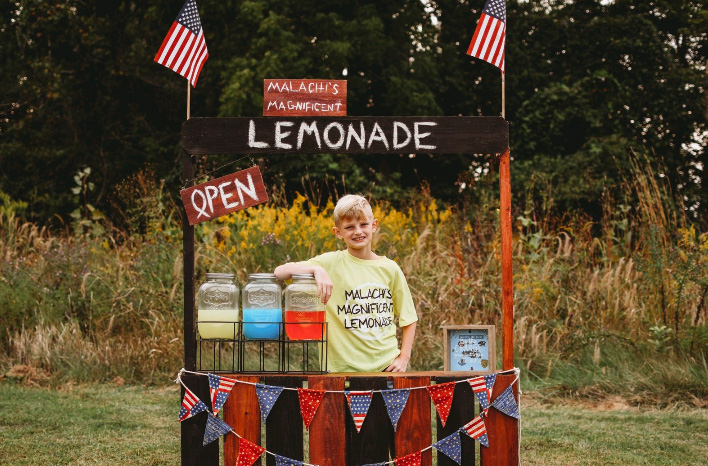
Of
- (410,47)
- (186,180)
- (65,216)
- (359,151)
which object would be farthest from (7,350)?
(410,47)

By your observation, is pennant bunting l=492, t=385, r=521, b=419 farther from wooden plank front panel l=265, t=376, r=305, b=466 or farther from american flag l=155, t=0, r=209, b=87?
american flag l=155, t=0, r=209, b=87

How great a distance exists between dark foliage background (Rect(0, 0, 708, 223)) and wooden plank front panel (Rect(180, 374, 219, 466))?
1284cm

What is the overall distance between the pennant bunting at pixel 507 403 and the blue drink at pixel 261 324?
3.12ft

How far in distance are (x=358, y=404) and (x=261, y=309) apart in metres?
0.55

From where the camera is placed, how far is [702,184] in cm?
1831

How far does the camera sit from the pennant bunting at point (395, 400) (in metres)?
3.06

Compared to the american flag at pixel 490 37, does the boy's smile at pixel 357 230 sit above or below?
below

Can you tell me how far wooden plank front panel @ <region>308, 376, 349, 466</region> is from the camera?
308 cm

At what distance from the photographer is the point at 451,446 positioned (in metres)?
3.10

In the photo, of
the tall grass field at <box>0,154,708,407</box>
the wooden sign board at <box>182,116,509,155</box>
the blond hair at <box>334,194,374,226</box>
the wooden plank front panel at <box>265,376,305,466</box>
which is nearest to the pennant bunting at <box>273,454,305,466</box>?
the wooden plank front panel at <box>265,376,305,466</box>

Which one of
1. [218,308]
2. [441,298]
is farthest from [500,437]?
[441,298]

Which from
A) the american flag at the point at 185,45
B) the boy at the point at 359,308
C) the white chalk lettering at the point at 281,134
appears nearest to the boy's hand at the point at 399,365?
the boy at the point at 359,308

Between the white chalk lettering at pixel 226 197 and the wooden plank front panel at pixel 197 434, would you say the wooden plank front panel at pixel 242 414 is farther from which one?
the white chalk lettering at pixel 226 197

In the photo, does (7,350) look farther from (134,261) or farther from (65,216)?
(65,216)
